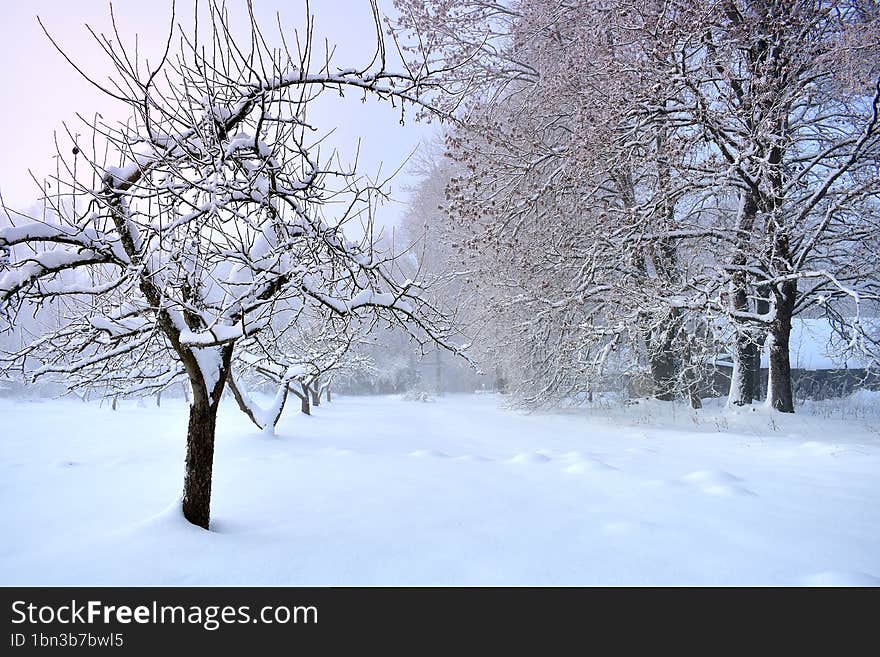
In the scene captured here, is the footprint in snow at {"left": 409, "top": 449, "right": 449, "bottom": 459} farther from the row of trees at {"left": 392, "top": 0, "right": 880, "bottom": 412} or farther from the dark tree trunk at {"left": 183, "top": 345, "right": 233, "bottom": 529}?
the row of trees at {"left": 392, "top": 0, "right": 880, "bottom": 412}

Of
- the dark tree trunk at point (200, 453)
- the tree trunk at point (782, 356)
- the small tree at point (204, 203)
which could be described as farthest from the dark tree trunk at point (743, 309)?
the dark tree trunk at point (200, 453)

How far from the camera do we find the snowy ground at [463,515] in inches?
108

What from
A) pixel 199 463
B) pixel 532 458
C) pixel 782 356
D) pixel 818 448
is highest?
pixel 782 356

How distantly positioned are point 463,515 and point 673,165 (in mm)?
6681

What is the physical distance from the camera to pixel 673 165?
7.62m

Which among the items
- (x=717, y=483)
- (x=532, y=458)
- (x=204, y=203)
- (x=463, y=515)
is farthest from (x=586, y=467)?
(x=204, y=203)

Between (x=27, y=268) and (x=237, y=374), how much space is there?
8.10 m

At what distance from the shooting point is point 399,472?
18.7ft

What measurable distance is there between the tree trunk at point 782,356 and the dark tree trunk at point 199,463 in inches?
407

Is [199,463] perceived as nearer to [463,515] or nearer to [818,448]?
[463,515]

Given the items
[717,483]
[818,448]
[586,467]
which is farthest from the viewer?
[818,448]

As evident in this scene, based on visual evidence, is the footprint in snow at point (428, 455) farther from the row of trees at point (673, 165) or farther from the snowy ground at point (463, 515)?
the row of trees at point (673, 165)
